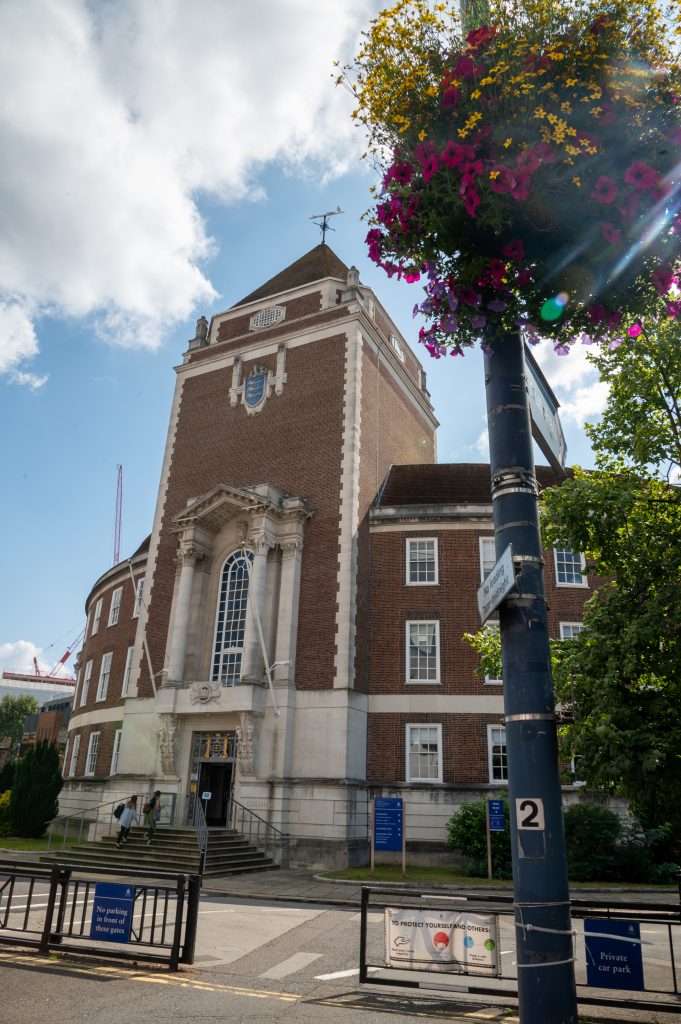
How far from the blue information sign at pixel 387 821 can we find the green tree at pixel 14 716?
8361cm

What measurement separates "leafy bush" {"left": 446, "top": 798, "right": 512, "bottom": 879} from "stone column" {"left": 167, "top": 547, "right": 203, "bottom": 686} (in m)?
11.6

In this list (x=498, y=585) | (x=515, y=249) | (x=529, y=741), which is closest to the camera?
(x=529, y=741)

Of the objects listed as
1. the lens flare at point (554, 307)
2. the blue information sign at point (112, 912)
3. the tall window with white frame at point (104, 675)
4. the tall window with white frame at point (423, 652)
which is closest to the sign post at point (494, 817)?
the tall window with white frame at point (423, 652)

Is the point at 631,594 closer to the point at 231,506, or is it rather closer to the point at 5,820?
the point at 231,506

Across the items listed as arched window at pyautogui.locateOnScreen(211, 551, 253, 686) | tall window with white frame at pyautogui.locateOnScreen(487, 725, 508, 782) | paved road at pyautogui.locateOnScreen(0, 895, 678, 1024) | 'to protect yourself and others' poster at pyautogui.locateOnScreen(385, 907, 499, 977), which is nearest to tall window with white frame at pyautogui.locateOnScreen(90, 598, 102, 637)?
arched window at pyautogui.locateOnScreen(211, 551, 253, 686)

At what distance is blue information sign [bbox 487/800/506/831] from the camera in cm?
2119

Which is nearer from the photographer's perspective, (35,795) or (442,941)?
(442,941)

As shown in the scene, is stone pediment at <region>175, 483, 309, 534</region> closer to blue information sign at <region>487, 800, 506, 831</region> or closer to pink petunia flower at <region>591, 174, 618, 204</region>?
blue information sign at <region>487, 800, 506, 831</region>

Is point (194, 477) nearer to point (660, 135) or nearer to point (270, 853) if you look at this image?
point (270, 853)

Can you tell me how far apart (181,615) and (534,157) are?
88.0 ft

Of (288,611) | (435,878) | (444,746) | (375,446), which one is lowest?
(435,878)

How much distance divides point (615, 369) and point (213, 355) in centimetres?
2630

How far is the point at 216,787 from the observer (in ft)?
91.4

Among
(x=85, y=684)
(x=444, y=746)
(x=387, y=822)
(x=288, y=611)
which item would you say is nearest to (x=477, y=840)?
(x=444, y=746)
